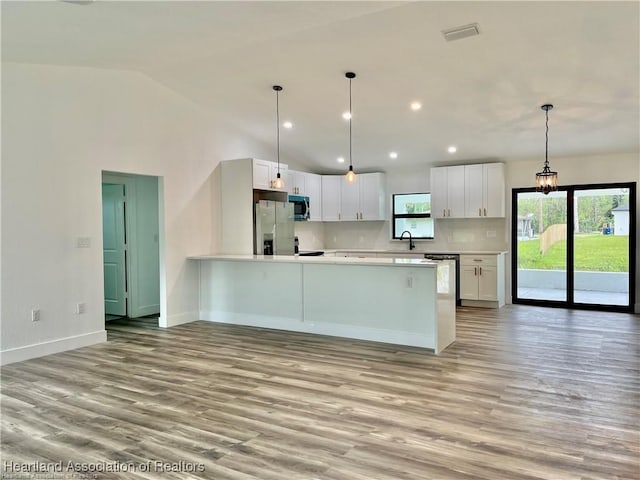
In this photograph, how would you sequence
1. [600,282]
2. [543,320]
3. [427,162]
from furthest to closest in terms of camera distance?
[427,162] → [600,282] → [543,320]

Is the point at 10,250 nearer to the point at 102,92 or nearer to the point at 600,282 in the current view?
the point at 102,92

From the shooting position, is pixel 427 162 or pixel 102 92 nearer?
pixel 102 92

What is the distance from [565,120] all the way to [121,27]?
5.21 m

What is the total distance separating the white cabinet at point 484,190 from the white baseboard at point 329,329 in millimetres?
3506

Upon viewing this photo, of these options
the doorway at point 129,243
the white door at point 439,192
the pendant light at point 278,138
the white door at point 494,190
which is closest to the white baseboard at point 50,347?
the doorway at point 129,243

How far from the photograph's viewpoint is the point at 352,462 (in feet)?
7.99

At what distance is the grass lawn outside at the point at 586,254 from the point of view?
6.97 metres

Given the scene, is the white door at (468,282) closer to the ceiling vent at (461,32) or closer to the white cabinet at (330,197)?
the white cabinet at (330,197)

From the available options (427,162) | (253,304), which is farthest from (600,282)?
(253,304)

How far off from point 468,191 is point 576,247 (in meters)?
1.91

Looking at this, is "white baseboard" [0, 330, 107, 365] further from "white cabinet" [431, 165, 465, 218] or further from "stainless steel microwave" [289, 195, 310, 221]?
"white cabinet" [431, 165, 465, 218]

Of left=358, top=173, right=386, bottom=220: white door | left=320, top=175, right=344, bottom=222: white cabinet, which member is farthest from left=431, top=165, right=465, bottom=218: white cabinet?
left=320, top=175, right=344, bottom=222: white cabinet

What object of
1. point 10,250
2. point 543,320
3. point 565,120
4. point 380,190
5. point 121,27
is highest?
point 121,27

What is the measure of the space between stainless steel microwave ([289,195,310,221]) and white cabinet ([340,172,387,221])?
3.36 ft
